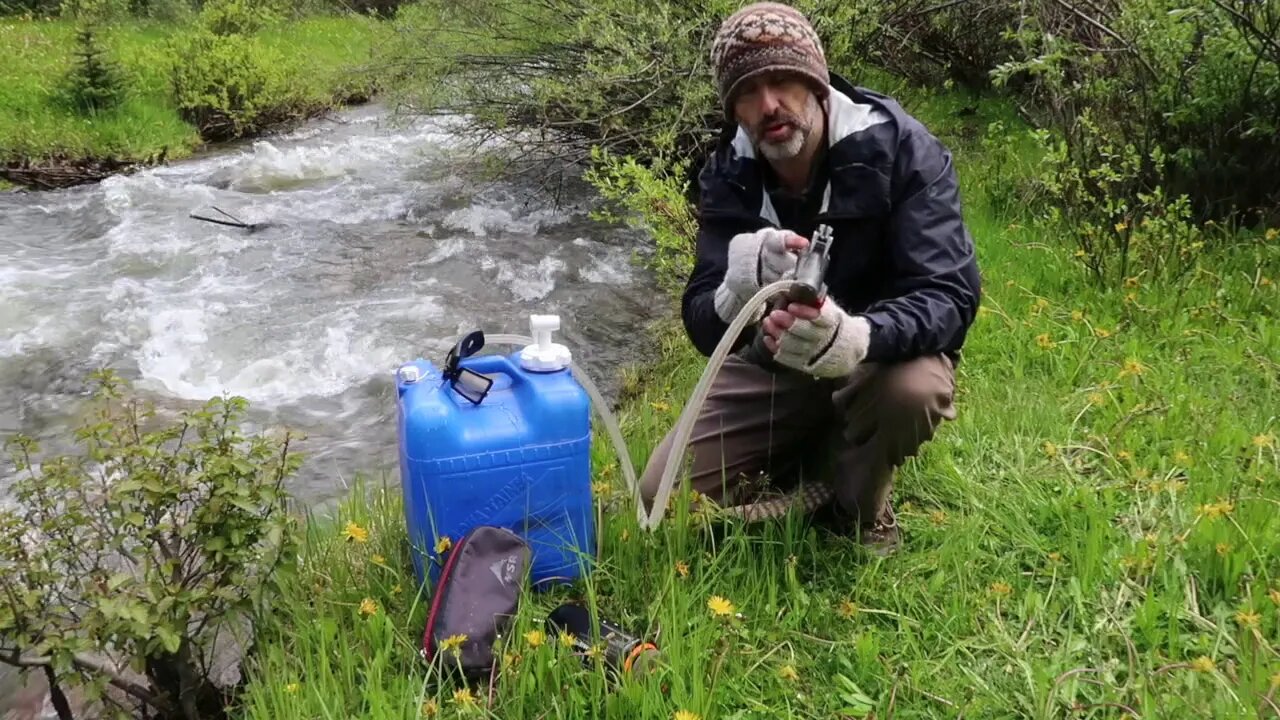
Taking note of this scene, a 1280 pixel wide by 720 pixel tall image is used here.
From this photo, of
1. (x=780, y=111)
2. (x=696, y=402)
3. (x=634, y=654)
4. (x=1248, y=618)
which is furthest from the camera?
(x=780, y=111)

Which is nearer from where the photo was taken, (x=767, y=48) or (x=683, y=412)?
(x=767, y=48)

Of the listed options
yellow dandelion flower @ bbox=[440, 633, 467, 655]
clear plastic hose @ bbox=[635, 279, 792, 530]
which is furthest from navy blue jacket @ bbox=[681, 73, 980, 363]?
yellow dandelion flower @ bbox=[440, 633, 467, 655]

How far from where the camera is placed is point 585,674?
189 centimetres

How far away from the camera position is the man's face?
227 cm

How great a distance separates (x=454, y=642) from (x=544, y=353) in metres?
0.75

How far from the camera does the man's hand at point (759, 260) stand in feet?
7.09

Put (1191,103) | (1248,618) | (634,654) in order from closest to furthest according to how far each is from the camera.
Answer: (1248,618) < (634,654) < (1191,103)

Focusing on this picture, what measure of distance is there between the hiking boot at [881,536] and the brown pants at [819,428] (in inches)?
1.3

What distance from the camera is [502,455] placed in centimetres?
218

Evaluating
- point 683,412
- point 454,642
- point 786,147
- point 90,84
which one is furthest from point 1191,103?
point 90,84

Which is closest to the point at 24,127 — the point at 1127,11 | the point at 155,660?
the point at 155,660

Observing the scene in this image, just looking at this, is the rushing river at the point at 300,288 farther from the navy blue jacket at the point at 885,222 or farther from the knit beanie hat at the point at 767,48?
the knit beanie hat at the point at 767,48

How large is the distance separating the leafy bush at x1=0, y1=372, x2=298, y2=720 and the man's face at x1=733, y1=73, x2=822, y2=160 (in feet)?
4.57

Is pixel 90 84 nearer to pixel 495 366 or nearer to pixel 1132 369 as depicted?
pixel 495 366
